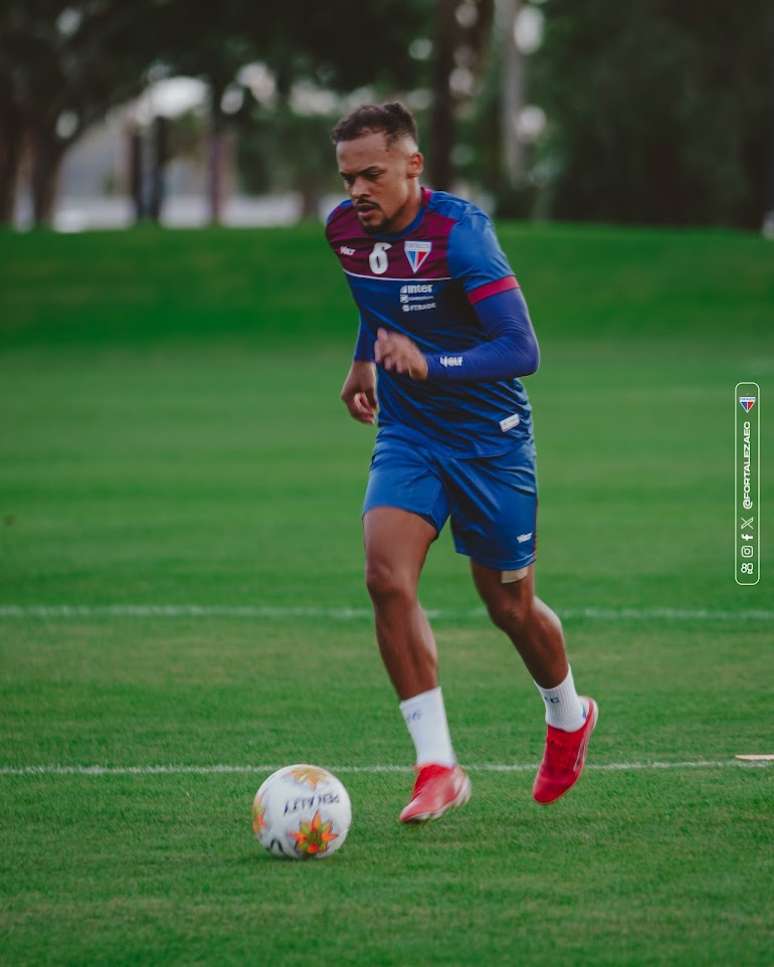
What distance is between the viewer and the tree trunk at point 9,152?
1794 inches

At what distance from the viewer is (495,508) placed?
6250mm

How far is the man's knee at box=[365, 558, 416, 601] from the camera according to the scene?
6.04 meters

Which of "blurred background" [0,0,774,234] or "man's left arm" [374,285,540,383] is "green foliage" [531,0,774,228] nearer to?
"blurred background" [0,0,774,234]

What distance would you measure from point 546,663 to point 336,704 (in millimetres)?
1824

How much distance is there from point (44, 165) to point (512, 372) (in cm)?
4260

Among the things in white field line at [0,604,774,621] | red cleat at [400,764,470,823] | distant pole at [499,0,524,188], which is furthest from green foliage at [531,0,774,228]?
red cleat at [400,764,470,823]

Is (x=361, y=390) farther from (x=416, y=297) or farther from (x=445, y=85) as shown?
(x=445, y=85)

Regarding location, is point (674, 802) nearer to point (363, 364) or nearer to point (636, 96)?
point (363, 364)

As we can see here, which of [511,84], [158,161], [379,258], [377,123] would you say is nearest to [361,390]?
[379,258]

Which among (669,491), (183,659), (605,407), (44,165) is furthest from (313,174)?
(183,659)

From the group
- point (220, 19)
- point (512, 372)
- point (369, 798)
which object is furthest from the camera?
point (220, 19)

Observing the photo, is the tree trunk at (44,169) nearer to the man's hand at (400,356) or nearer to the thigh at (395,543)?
the thigh at (395,543)

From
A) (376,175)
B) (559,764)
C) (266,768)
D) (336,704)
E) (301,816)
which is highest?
(376,175)

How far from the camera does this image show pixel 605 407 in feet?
74.3
